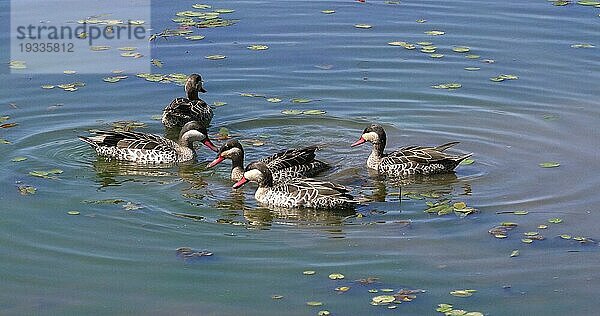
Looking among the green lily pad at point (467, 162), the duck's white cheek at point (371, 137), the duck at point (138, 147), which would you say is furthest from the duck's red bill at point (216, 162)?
the green lily pad at point (467, 162)

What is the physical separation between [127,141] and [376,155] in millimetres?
2844

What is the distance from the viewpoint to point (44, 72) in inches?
687

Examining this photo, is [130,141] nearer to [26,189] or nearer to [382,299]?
[26,189]

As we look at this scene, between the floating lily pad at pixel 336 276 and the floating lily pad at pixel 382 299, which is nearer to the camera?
the floating lily pad at pixel 382 299

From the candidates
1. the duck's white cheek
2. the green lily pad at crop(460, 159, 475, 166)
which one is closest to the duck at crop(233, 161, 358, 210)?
the duck's white cheek

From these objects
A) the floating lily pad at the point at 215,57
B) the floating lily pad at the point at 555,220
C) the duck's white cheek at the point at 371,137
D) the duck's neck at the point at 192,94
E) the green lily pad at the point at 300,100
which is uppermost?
the floating lily pad at the point at 215,57

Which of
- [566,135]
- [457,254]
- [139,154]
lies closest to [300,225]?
[457,254]

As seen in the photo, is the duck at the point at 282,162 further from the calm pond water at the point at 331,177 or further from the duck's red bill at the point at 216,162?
the calm pond water at the point at 331,177

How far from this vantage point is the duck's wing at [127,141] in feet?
46.9

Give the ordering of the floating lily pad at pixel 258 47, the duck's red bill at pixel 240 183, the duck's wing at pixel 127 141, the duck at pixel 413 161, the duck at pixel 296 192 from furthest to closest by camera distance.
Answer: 1. the floating lily pad at pixel 258 47
2. the duck's wing at pixel 127 141
3. the duck at pixel 413 161
4. the duck's red bill at pixel 240 183
5. the duck at pixel 296 192

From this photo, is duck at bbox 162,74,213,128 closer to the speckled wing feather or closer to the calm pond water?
the calm pond water

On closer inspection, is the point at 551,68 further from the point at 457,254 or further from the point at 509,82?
the point at 457,254

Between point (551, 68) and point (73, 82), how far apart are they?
21.5 ft

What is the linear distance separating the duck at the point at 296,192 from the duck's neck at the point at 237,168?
446mm
